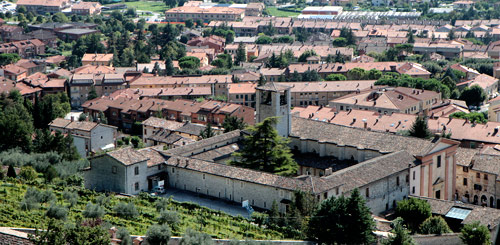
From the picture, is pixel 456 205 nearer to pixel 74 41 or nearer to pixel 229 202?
pixel 229 202

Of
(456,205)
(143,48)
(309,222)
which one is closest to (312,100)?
(143,48)

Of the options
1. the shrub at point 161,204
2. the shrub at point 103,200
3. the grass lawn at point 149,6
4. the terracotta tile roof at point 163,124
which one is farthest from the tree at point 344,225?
the grass lawn at point 149,6

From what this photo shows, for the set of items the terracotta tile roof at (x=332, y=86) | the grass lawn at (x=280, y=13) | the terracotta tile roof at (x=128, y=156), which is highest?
the terracotta tile roof at (x=128, y=156)

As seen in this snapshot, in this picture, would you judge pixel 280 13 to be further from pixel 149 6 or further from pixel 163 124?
pixel 163 124

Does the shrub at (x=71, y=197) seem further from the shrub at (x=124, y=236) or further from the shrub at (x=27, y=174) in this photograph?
the shrub at (x=124, y=236)

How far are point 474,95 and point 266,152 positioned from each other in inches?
1472

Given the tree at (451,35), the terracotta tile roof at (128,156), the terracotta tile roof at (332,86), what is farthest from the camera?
the tree at (451,35)

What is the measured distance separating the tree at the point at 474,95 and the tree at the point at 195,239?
49.4 metres

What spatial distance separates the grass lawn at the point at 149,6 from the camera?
153750 millimetres

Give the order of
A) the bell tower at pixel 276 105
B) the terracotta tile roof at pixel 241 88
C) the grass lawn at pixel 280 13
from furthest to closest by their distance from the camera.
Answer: the grass lawn at pixel 280 13
the terracotta tile roof at pixel 241 88
the bell tower at pixel 276 105

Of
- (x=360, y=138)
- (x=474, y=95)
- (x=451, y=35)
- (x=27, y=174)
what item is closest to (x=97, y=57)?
(x=474, y=95)

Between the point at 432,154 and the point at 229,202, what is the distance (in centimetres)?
1009

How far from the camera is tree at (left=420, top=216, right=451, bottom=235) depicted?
3206 centimetres

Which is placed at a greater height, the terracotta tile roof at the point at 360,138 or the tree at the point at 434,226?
the terracotta tile roof at the point at 360,138
